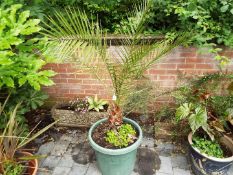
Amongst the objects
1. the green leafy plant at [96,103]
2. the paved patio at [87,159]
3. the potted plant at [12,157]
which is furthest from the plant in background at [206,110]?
the potted plant at [12,157]

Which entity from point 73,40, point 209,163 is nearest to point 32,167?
point 73,40

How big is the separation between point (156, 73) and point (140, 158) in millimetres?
1038

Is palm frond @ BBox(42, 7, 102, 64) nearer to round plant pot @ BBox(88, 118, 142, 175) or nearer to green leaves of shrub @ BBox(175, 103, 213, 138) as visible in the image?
round plant pot @ BBox(88, 118, 142, 175)

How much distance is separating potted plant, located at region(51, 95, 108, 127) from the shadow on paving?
31 cm

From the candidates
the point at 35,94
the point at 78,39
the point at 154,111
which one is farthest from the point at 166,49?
the point at 35,94

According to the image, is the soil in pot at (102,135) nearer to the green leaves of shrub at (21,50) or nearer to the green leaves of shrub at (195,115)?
the green leaves of shrub at (195,115)

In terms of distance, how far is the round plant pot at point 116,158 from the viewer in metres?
2.35

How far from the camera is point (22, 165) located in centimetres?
247

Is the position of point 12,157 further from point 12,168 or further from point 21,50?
point 21,50

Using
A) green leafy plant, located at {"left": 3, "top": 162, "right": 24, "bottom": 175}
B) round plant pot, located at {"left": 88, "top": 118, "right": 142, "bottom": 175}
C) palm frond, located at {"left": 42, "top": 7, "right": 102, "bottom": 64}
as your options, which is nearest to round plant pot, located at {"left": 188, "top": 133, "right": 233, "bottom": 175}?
round plant pot, located at {"left": 88, "top": 118, "right": 142, "bottom": 175}

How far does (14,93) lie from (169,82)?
184 cm

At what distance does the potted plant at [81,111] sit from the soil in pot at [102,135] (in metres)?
0.48

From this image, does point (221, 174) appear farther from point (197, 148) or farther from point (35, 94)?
point (35, 94)

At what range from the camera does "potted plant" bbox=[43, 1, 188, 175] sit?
2129mm
